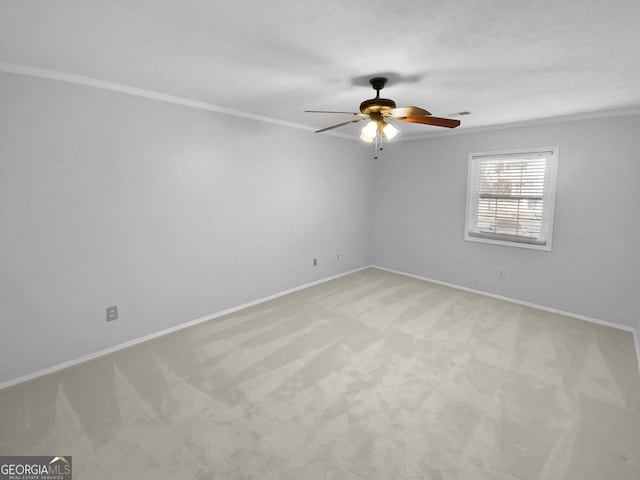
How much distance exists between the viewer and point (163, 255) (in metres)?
3.17

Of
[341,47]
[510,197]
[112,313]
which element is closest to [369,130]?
[341,47]

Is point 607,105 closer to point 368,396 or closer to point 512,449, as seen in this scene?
point 512,449

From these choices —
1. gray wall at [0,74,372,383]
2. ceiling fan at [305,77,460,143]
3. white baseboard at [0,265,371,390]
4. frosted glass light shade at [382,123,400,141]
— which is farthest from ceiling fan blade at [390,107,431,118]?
white baseboard at [0,265,371,390]

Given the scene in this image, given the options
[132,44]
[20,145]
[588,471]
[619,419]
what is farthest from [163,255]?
[619,419]

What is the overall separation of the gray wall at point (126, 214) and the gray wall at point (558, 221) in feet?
6.57

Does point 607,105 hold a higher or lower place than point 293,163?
higher

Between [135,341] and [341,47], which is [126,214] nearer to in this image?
[135,341]

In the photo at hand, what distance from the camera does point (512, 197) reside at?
416cm

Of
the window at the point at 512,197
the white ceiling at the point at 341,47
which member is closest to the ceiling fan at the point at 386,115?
the white ceiling at the point at 341,47

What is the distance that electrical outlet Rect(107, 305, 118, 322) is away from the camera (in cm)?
286

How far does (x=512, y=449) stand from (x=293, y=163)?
12.0 feet

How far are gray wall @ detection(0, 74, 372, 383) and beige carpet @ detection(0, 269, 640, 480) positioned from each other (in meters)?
0.38

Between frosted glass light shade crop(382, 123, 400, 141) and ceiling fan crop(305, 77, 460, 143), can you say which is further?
frosted glass light shade crop(382, 123, 400, 141)

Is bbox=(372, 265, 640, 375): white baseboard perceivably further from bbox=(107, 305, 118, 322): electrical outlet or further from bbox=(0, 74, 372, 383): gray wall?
bbox=(107, 305, 118, 322): electrical outlet
